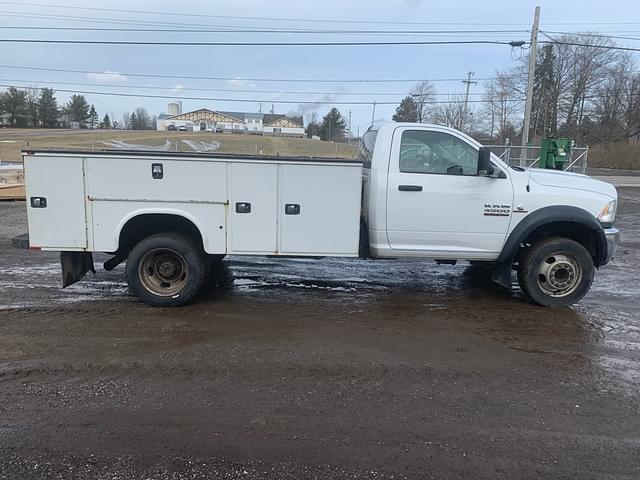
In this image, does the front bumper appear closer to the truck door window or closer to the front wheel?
the front wheel

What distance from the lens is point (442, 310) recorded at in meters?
6.33

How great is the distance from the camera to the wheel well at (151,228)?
607 cm

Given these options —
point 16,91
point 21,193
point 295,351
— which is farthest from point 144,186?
point 16,91

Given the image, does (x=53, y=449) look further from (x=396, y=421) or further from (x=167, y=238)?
(x=167, y=238)

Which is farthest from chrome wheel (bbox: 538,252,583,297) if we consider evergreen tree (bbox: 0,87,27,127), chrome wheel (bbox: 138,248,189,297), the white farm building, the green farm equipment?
evergreen tree (bbox: 0,87,27,127)

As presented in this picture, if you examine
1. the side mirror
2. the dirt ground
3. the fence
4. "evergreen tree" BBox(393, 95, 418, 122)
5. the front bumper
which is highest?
"evergreen tree" BBox(393, 95, 418, 122)

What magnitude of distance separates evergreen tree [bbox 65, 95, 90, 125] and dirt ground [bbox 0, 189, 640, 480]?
10278cm

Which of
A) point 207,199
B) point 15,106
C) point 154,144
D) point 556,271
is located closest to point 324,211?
point 207,199

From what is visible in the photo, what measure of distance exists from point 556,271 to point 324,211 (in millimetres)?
2912

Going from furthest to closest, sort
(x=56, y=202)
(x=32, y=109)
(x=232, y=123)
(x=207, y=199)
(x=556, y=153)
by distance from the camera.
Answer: (x=232, y=123), (x=32, y=109), (x=556, y=153), (x=207, y=199), (x=56, y=202)

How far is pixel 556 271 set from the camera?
251 inches

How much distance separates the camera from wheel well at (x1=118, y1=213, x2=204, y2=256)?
607 centimetres

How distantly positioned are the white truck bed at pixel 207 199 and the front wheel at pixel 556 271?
2.16m

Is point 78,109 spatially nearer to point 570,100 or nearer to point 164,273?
point 570,100
